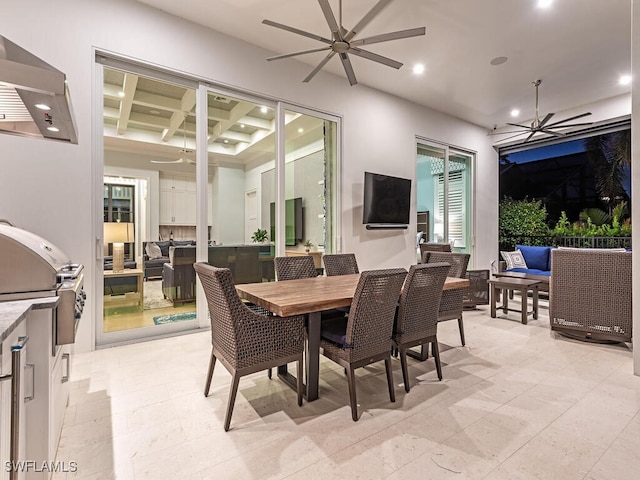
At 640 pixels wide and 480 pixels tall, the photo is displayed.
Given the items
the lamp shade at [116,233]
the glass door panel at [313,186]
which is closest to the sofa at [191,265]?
the glass door panel at [313,186]

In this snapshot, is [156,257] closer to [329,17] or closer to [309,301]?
[309,301]

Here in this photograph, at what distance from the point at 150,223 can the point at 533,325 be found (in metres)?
4.97

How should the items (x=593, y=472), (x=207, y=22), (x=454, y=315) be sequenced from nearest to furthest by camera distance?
(x=593, y=472)
(x=454, y=315)
(x=207, y=22)

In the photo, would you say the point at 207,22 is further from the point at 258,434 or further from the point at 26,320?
the point at 258,434

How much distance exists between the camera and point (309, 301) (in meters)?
2.04

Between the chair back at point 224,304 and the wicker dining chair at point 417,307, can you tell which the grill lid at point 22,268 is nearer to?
the chair back at point 224,304

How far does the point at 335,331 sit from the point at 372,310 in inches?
13.2

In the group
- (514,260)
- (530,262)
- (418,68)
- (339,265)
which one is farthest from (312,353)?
(530,262)

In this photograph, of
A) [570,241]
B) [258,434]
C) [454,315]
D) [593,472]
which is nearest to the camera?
[593,472]

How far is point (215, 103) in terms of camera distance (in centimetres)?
406

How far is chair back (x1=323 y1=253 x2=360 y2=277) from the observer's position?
11.5 ft

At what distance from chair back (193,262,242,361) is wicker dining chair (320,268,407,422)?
2.09ft

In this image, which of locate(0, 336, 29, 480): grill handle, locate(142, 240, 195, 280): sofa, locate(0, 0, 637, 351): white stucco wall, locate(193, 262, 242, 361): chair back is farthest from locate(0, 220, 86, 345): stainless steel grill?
locate(142, 240, 195, 280): sofa

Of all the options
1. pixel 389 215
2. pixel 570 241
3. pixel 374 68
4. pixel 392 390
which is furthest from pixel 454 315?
pixel 570 241
